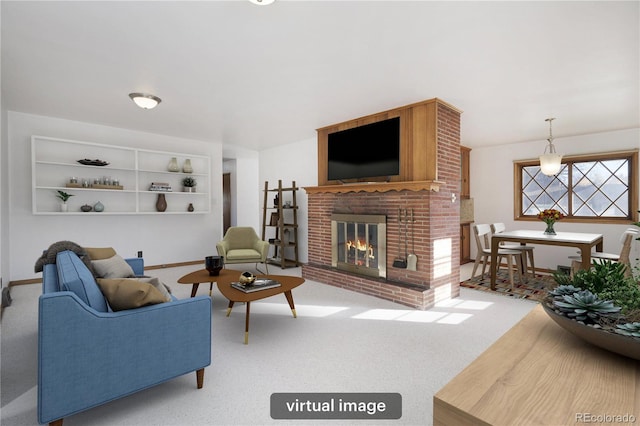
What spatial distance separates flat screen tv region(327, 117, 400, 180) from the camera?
387cm

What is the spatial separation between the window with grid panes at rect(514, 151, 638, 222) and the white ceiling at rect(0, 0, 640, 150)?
3.43 ft

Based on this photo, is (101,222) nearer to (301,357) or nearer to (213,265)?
(213,265)

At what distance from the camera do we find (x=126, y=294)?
1.70m

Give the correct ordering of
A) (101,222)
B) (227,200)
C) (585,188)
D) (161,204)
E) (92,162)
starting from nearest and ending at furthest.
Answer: (92,162) < (101,222) < (585,188) < (161,204) < (227,200)

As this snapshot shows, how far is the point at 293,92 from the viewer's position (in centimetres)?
335

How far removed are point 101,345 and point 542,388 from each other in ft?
5.88

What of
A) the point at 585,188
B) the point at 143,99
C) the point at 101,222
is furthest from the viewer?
the point at 585,188

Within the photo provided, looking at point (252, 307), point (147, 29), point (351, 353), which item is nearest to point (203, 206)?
point (252, 307)

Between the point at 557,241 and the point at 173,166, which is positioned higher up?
the point at 173,166

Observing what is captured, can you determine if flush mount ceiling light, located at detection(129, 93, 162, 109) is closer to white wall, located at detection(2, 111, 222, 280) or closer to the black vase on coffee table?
the black vase on coffee table

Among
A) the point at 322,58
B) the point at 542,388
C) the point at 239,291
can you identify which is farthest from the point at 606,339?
the point at 322,58

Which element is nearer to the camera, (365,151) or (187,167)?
(365,151)

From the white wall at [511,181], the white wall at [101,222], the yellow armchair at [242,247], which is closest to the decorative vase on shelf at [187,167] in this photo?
the white wall at [101,222]

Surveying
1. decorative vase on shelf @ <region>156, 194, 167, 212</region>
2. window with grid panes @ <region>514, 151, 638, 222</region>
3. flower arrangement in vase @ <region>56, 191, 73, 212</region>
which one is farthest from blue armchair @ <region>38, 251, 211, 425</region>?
window with grid panes @ <region>514, 151, 638, 222</region>
